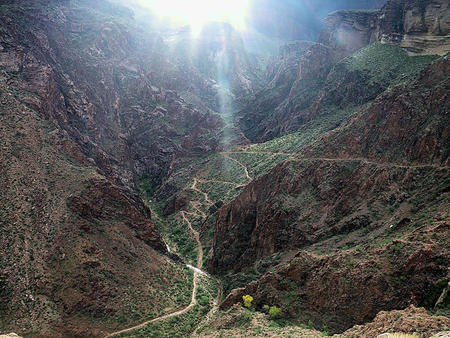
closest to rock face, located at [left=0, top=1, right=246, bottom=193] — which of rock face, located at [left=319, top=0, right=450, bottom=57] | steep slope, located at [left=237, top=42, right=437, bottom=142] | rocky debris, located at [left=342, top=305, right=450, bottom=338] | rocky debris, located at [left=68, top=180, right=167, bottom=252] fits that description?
rocky debris, located at [left=68, top=180, right=167, bottom=252]

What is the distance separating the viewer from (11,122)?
202 feet

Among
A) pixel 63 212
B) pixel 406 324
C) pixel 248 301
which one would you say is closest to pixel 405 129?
pixel 248 301

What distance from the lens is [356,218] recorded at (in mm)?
49250

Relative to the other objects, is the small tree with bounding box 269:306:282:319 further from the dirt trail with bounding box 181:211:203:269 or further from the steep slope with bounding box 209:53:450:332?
the dirt trail with bounding box 181:211:203:269

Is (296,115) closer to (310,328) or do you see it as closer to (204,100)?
(204,100)

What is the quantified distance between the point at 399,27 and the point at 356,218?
72264 millimetres

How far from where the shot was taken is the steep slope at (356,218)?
3459cm

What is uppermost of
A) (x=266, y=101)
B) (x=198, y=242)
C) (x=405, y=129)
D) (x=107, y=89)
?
(x=266, y=101)

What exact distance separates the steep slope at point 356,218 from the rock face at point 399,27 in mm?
36077

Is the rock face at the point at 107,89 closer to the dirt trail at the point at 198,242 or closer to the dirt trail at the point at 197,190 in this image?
the dirt trail at the point at 197,190

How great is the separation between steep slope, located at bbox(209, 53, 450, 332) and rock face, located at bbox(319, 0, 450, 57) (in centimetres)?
3608

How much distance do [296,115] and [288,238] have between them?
260 feet

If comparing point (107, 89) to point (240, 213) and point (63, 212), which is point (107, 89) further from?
point (63, 212)

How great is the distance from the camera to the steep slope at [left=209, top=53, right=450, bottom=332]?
34.6m
